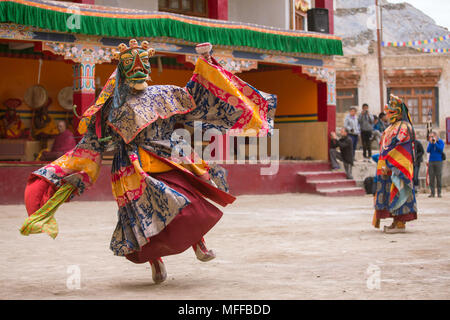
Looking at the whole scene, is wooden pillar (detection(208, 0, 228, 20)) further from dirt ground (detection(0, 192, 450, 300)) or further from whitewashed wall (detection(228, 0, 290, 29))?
dirt ground (detection(0, 192, 450, 300))

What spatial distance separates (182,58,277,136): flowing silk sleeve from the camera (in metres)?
5.47

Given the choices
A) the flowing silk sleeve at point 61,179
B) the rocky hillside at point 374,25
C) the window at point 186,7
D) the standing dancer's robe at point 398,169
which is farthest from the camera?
the rocky hillside at point 374,25

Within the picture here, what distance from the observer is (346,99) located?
99.9 ft

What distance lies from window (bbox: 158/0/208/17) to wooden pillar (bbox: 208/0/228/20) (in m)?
1.48

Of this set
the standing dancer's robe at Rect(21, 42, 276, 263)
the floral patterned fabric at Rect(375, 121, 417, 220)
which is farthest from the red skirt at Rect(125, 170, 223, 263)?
the floral patterned fabric at Rect(375, 121, 417, 220)

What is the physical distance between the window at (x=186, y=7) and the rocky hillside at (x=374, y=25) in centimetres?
2229

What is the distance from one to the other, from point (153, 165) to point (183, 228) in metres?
0.56

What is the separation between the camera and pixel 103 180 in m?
13.9

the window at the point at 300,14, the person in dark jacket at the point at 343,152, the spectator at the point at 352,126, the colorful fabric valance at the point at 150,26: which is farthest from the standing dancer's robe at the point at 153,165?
the window at the point at 300,14

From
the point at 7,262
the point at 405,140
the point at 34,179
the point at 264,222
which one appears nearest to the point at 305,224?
the point at 264,222

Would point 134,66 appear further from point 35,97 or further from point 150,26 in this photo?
point 35,97

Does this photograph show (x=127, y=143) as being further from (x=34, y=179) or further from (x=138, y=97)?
Answer: (x=34, y=179)

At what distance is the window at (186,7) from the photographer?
16.9 meters

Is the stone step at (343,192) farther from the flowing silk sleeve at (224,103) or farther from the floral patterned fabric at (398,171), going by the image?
the flowing silk sleeve at (224,103)
